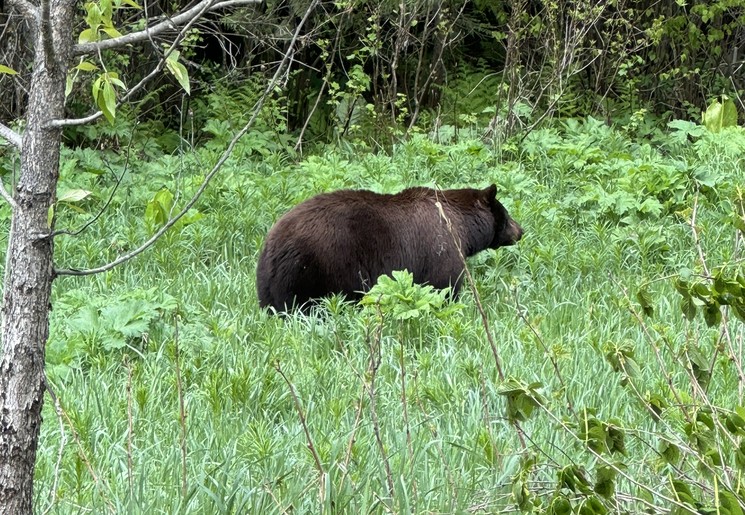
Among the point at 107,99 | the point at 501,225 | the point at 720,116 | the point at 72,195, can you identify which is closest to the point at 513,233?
the point at 501,225

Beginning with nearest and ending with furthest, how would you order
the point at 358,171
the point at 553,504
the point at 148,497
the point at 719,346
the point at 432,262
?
the point at 553,504, the point at 719,346, the point at 148,497, the point at 432,262, the point at 358,171

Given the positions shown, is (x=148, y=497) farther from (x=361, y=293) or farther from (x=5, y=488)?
(x=361, y=293)

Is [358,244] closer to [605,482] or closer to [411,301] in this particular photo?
[411,301]

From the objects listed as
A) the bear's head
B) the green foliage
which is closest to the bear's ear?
the bear's head

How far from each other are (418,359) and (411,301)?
61cm

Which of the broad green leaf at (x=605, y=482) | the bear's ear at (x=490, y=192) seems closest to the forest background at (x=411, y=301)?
the broad green leaf at (x=605, y=482)

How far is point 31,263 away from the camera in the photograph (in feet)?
8.57

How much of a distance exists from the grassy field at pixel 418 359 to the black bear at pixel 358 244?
236 mm

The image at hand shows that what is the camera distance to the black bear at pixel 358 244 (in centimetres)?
672

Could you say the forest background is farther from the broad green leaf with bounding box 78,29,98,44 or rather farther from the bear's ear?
the bear's ear

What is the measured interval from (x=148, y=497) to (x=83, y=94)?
31.7 ft

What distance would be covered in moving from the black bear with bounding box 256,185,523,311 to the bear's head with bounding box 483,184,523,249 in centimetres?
4

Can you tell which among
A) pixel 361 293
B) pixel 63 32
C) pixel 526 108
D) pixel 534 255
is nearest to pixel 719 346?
pixel 63 32

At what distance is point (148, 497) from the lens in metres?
3.64
